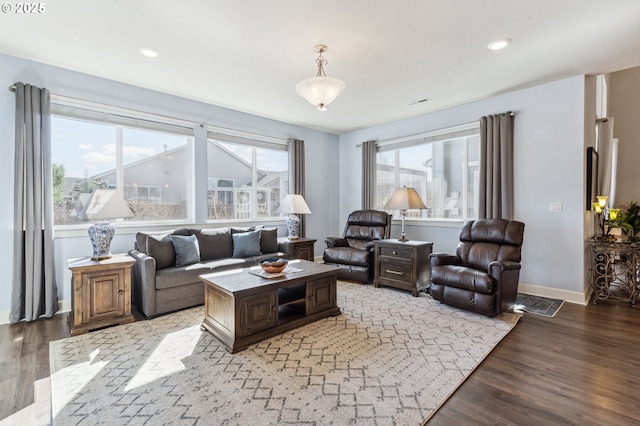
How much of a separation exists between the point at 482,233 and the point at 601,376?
1912 mm

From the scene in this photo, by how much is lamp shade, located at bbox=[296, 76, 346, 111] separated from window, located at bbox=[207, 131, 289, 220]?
8.43 feet

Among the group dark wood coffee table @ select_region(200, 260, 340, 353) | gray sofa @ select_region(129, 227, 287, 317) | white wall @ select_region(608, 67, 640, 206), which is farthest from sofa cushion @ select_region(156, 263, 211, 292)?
white wall @ select_region(608, 67, 640, 206)

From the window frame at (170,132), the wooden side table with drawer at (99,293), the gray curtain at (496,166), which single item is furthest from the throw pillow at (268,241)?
the gray curtain at (496,166)

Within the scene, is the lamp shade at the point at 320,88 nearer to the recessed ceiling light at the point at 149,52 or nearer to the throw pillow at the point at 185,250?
the recessed ceiling light at the point at 149,52

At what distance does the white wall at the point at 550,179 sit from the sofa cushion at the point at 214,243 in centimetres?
411

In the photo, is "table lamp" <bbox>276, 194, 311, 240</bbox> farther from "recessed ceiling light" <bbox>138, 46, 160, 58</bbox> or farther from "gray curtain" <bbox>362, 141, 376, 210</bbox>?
"recessed ceiling light" <bbox>138, 46, 160, 58</bbox>

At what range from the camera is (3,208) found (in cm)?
321

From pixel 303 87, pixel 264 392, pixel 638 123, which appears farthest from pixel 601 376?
pixel 638 123

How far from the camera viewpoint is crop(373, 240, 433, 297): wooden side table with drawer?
419cm

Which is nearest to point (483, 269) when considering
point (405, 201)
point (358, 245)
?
point (405, 201)

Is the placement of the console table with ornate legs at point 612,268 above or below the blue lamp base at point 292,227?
below

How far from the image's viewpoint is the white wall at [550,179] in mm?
3842

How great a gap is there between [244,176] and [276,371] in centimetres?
373

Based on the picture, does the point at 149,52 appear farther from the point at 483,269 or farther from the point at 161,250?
the point at 483,269
